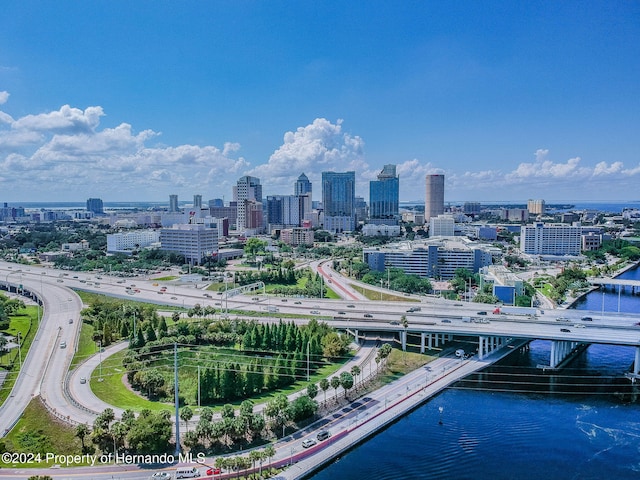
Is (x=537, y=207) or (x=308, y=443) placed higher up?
(x=537, y=207)

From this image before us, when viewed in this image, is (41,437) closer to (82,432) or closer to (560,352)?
(82,432)

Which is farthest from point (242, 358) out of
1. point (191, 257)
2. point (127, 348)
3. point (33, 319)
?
point (191, 257)

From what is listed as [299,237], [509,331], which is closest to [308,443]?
[509,331]

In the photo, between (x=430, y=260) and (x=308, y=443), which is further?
(x=430, y=260)

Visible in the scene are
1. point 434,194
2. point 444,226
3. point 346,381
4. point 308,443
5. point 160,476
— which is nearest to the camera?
point 160,476

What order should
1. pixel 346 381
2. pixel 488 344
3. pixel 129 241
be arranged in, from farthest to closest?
1. pixel 129 241
2. pixel 488 344
3. pixel 346 381

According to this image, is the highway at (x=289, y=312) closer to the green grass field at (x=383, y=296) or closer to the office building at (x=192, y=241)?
the green grass field at (x=383, y=296)

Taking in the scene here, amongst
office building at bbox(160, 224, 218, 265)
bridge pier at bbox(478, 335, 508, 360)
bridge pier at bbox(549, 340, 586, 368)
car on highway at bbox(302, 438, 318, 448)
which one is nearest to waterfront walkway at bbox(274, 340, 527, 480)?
car on highway at bbox(302, 438, 318, 448)
